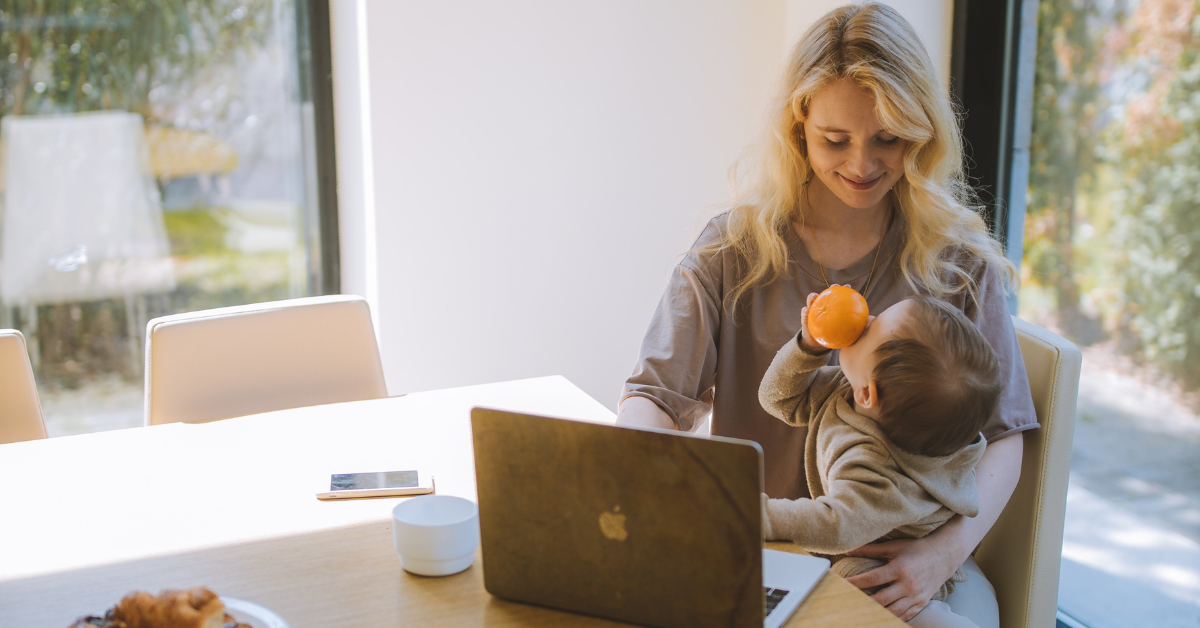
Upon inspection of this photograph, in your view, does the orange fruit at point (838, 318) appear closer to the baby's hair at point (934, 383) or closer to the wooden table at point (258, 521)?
the baby's hair at point (934, 383)

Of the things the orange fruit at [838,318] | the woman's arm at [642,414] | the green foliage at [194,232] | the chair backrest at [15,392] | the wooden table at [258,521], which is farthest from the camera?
the green foliage at [194,232]

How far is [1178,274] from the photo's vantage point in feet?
7.04

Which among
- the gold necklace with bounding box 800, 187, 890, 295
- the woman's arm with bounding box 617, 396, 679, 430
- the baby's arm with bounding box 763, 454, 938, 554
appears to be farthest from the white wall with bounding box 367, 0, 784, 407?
the baby's arm with bounding box 763, 454, 938, 554

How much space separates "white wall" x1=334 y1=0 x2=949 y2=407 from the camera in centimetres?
278

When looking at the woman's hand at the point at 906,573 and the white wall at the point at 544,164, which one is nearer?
the woman's hand at the point at 906,573

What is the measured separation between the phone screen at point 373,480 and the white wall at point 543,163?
4.92 ft

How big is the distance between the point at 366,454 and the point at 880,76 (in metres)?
1.02

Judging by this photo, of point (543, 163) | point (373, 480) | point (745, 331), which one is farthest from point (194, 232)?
point (745, 331)

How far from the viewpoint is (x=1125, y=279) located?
2.28 meters

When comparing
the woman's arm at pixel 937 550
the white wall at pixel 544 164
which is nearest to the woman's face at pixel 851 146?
the woman's arm at pixel 937 550

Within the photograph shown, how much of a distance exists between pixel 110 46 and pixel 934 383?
104 inches

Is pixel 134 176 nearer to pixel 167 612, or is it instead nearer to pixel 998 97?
pixel 167 612

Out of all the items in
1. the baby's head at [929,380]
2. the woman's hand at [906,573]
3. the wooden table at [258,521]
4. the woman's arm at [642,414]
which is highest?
the baby's head at [929,380]

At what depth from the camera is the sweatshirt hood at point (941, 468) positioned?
119 centimetres
